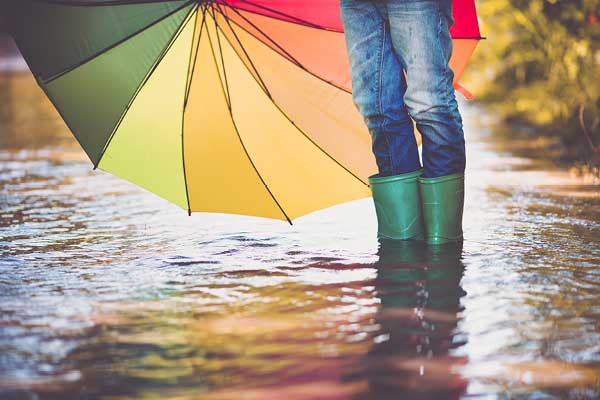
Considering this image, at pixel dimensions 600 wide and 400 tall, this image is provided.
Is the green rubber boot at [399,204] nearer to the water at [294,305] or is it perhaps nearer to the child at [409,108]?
the child at [409,108]

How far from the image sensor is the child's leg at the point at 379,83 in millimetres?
4438

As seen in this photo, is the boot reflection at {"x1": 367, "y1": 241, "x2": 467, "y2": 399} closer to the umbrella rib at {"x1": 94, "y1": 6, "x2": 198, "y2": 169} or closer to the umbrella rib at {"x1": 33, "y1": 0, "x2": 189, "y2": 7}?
the umbrella rib at {"x1": 94, "y1": 6, "x2": 198, "y2": 169}

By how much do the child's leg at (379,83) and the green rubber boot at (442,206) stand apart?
0.20m

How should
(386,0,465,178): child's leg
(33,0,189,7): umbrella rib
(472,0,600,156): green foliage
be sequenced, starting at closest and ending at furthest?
(386,0,465,178): child's leg → (33,0,189,7): umbrella rib → (472,0,600,156): green foliage

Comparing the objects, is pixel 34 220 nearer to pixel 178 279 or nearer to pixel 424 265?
pixel 178 279

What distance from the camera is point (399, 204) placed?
14.7ft

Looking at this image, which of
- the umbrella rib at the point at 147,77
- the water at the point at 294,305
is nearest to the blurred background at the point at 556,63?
the water at the point at 294,305

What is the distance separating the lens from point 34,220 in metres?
5.34

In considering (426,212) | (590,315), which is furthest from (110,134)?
(590,315)

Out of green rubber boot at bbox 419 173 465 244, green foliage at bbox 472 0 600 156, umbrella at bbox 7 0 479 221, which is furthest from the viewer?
green foliage at bbox 472 0 600 156

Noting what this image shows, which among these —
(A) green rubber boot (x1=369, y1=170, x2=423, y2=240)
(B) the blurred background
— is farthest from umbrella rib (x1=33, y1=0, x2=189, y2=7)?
(B) the blurred background

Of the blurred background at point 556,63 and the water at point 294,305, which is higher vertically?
the blurred background at point 556,63

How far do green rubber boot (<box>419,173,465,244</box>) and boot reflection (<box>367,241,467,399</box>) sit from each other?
0.18 feet

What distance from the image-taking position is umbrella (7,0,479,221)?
4.73 metres
